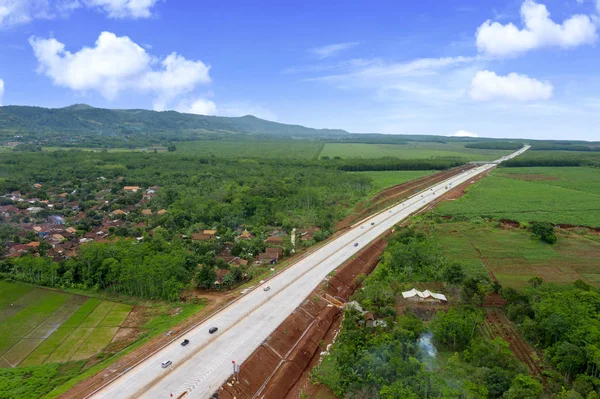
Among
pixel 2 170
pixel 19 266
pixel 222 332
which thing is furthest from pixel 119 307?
pixel 2 170

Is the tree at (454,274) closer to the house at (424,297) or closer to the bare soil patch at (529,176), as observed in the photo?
the house at (424,297)

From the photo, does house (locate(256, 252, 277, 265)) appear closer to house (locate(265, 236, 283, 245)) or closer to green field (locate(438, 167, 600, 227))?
house (locate(265, 236, 283, 245))

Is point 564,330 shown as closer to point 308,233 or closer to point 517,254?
point 517,254

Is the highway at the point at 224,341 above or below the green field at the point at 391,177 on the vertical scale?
below

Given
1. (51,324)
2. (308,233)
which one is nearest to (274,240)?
(308,233)

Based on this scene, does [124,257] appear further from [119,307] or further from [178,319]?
[178,319]

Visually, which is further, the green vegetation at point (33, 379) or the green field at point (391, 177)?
the green field at point (391, 177)

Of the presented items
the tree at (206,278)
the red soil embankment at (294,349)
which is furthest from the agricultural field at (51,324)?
the red soil embankment at (294,349)
